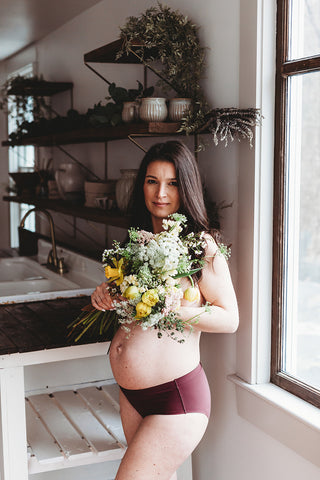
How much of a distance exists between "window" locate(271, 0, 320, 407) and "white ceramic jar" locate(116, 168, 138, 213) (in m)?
0.90

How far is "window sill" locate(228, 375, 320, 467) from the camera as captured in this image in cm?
194

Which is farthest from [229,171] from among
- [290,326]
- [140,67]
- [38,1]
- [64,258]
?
[38,1]

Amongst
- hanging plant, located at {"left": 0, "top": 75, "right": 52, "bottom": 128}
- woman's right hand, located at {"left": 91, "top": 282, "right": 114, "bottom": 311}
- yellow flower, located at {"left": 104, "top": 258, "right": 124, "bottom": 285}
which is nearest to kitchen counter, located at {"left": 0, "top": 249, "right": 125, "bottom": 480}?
woman's right hand, located at {"left": 91, "top": 282, "right": 114, "bottom": 311}

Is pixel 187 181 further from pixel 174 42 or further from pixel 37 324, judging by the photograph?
pixel 37 324

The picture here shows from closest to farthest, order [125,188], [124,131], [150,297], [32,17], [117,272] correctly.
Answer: [150,297]
[117,272]
[124,131]
[125,188]
[32,17]

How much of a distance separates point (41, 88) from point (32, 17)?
19.1 inches

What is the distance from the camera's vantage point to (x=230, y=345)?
2398 millimetres

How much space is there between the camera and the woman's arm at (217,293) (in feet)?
6.30

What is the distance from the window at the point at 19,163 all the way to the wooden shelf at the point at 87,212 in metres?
0.88

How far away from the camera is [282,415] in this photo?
207 cm

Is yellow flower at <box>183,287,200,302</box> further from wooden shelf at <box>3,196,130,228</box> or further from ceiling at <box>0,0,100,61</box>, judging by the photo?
ceiling at <box>0,0,100,61</box>

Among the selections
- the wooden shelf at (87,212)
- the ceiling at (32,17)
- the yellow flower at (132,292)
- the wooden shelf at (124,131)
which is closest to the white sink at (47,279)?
the wooden shelf at (87,212)

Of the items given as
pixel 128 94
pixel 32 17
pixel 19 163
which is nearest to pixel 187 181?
pixel 128 94

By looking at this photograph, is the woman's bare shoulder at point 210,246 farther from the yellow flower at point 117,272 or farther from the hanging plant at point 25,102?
the hanging plant at point 25,102
